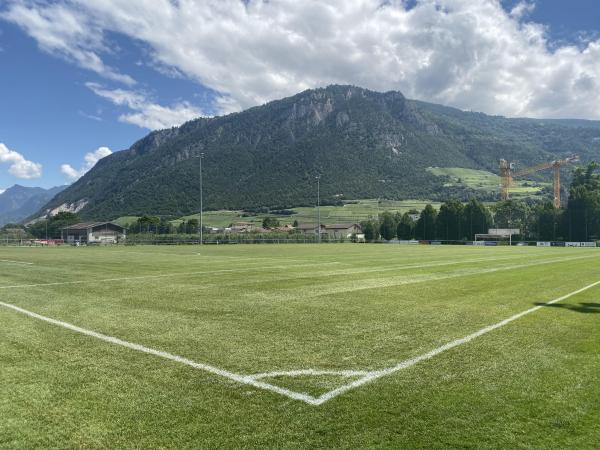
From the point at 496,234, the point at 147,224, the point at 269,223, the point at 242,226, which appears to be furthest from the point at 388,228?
the point at 147,224

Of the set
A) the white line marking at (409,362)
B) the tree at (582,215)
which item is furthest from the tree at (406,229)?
the white line marking at (409,362)

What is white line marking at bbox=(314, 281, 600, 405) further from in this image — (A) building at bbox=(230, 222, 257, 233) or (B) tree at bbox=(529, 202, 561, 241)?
(A) building at bbox=(230, 222, 257, 233)

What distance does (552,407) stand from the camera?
173 inches

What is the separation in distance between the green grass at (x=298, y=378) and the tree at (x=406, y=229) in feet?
341

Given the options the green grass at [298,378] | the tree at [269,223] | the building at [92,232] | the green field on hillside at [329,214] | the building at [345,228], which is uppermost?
the green field on hillside at [329,214]

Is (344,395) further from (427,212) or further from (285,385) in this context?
(427,212)

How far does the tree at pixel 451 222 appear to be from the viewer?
346 feet

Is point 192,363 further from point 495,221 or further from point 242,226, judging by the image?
point 242,226

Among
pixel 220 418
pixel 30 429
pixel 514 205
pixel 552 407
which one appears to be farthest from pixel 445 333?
pixel 514 205

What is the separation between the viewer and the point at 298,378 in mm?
5270

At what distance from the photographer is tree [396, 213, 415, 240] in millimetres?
112956

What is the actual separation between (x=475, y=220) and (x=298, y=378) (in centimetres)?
10849

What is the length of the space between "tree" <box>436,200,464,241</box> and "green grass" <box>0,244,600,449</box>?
98906 millimetres

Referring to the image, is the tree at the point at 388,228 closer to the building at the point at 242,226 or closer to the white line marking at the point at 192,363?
the building at the point at 242,226
